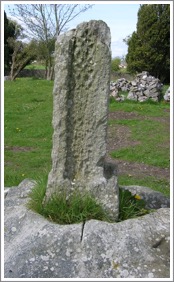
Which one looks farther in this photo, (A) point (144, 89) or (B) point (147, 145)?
(A) point (144, 89)

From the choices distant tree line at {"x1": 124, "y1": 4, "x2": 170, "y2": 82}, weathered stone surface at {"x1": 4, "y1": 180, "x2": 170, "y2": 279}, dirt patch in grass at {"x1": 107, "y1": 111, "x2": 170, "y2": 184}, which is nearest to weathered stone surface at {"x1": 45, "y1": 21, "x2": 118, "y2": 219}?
weathered stone surface at {"x1": 4, "y1": 180, "x2": 170, "y2": 279}

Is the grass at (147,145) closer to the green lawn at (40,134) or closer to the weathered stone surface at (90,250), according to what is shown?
the green lawn at (40,134)

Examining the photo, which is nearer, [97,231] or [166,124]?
[97,231]

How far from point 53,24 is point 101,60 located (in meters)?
22.5

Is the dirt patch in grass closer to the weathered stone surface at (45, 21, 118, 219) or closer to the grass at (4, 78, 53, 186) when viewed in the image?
the grass at (4, 78, 53, 186)

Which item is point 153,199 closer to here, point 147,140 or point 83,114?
point 83,114

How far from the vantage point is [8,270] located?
4004 millimetres

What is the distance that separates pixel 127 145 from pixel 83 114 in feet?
20.4

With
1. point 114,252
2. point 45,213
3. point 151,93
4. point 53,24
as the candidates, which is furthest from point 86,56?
point 53,24

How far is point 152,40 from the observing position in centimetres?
2725

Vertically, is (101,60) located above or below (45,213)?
above

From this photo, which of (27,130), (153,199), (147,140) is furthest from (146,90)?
(153,199)

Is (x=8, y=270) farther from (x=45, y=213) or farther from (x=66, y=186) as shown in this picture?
(x=66, y=186)

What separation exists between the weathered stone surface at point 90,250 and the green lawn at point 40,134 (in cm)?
132
